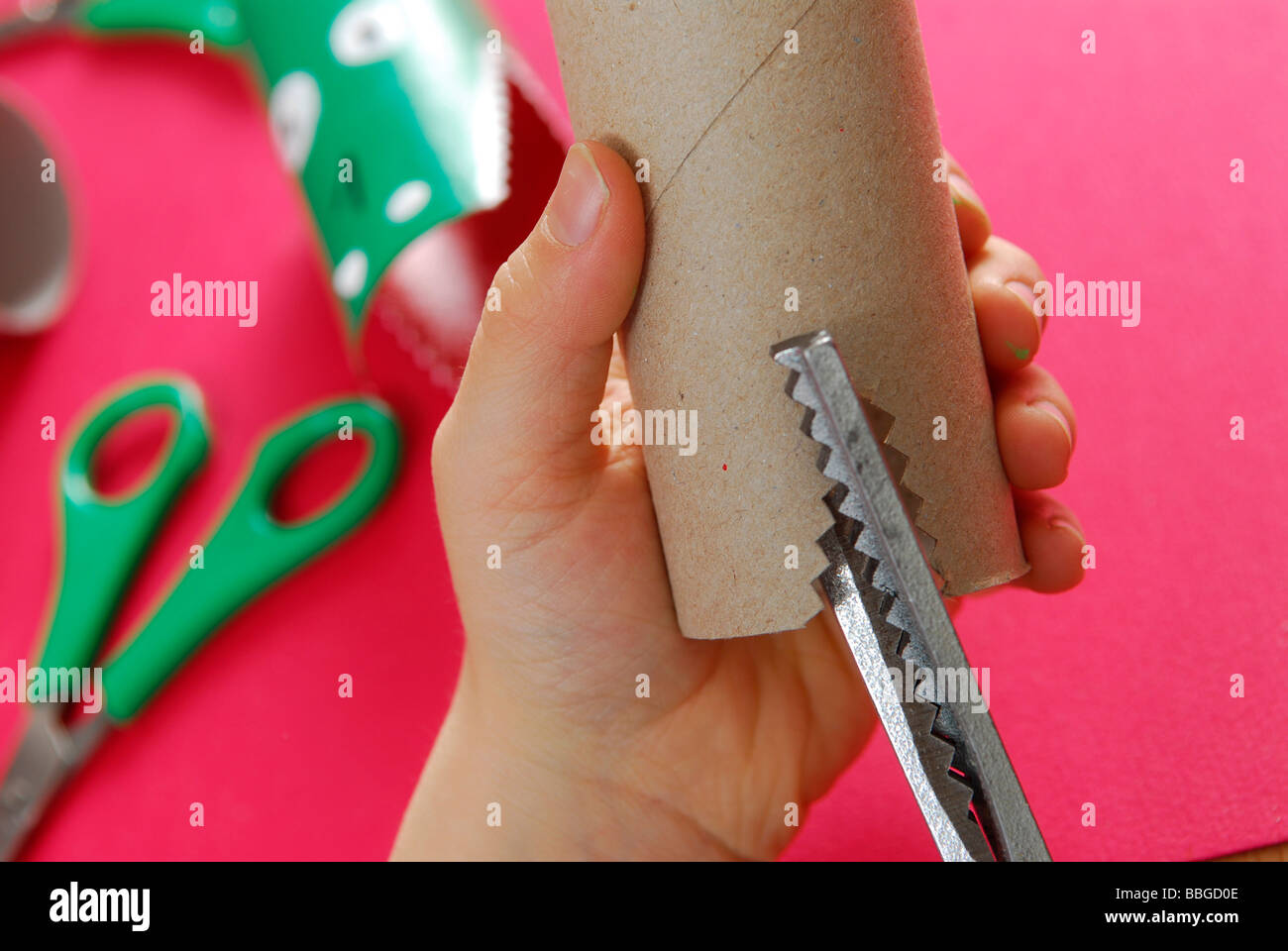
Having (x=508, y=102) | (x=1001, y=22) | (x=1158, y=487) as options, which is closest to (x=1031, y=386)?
(x=1158, y=487)

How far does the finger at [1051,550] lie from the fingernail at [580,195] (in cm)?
37

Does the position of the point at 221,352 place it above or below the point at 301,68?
below

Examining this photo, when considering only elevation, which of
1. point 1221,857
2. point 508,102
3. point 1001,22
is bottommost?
point 1221,857

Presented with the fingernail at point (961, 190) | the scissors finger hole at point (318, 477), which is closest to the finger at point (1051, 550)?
the fingernail at point (961, 190)

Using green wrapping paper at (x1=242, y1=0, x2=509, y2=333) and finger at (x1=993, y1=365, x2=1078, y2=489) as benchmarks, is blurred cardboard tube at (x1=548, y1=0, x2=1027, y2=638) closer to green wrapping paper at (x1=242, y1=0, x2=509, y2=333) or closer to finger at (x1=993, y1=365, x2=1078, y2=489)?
finger at (x1=993, y1=365, x2=1078, y2=489)

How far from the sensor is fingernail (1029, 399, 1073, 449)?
2.22ft

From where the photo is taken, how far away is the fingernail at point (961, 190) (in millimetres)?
753

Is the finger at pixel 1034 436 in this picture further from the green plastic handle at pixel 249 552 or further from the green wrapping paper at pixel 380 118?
the green plastic handle at pixel 249 552

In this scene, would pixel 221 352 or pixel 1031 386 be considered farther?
pixel 221 352

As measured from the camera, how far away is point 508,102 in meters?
0.96

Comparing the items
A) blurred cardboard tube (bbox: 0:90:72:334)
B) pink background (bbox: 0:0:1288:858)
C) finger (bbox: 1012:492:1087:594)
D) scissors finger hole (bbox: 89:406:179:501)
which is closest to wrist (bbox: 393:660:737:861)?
pink background (bbox: 0:0:1288:858)

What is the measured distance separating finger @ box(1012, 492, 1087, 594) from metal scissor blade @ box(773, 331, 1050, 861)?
28 centimetres
